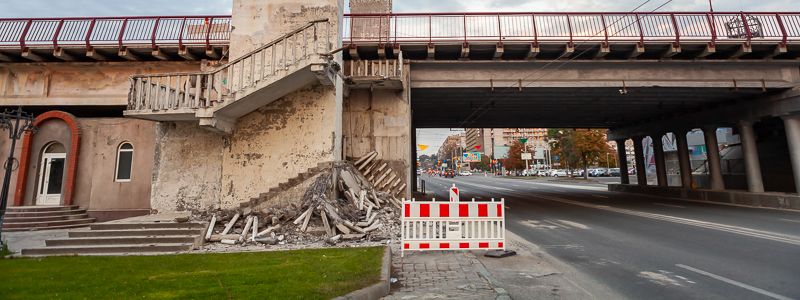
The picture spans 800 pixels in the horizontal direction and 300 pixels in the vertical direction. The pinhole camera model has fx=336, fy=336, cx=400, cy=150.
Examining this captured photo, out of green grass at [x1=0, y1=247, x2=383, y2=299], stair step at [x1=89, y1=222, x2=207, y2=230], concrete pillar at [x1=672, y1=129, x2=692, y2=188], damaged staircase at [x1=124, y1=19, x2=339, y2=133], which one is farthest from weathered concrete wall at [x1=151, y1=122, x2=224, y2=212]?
concrete pillar at [x1=672, y1=129, x2=692, y2=188]

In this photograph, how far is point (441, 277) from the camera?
5473mm

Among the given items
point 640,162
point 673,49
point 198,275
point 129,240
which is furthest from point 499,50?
point 640,162

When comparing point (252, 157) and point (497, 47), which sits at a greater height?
point (497, 47)

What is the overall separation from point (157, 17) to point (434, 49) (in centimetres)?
1175

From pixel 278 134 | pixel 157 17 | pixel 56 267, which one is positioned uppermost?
pixel 157 17

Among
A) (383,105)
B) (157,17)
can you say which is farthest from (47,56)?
(383,105)

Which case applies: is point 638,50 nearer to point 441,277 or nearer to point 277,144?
point 441,277

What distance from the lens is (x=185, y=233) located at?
29.4 feet

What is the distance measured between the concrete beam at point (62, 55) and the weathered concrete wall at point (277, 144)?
8.14 metres

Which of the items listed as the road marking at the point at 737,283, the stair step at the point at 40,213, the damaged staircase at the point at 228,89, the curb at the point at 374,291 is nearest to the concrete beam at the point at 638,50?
the road marking at the point at 737,283

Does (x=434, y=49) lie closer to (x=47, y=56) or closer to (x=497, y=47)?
(x=497, y=47)

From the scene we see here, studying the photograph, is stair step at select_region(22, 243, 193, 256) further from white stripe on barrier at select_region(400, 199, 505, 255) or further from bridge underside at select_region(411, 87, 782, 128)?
bridge underside at select_region(411, 87, 782, 128)

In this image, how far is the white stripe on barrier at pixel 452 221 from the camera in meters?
7.04

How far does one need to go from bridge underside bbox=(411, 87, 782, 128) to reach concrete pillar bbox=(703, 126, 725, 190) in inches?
70.1
